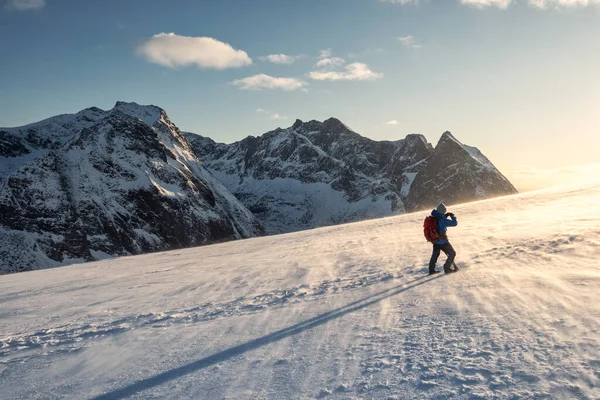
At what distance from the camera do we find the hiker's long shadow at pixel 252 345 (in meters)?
4.75

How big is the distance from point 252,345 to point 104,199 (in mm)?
84630

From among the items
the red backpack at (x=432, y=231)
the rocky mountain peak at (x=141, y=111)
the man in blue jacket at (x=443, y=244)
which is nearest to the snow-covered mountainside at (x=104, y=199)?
the rocky mountain peak at (x=141, y=111)

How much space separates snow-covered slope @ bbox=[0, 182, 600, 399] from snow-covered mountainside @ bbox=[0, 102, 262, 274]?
221ft

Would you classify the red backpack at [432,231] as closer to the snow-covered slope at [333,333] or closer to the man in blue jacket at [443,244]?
the man in blue jacket at [443,244]

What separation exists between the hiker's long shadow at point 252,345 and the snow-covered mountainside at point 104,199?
70.7 metres

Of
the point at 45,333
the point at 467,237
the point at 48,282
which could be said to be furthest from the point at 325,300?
the point at 48,282

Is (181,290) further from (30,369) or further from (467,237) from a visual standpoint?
(467,237)

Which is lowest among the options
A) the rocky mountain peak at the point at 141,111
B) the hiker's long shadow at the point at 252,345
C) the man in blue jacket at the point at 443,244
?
the hiker's long shadow at the point at 252,345

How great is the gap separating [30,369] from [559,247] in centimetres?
1242

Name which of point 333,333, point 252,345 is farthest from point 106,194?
Answer: point 333,333

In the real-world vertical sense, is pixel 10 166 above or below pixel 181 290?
above

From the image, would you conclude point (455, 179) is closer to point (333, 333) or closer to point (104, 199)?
point (104, 199)

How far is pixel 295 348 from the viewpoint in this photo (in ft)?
18.2

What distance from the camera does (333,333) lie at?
5996 millimetres
